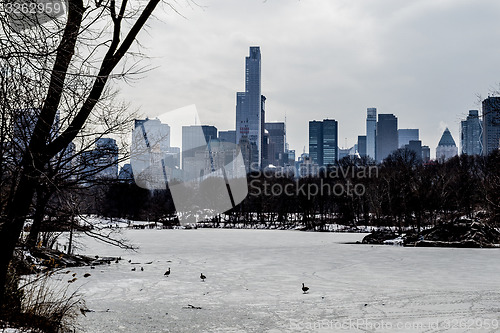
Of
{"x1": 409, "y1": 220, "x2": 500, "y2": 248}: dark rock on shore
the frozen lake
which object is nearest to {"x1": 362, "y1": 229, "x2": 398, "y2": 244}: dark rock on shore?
{"x1": 409, "y1": 220, "x2": 500, "y2": 248}: dark rock on shore

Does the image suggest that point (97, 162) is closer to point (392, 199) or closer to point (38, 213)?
point (38, 213)

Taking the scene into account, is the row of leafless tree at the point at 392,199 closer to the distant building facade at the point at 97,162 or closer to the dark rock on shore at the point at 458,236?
the dark rock on shore at the point at 458,236

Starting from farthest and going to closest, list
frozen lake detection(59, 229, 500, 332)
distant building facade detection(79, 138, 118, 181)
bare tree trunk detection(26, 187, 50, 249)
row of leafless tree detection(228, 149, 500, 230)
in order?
row of leafless tree detection(228, 149, 500, 230)
frozen lake detection(59, 229, 500, 332)
bare tree trunk detection(26, 187, 50, 249)
distant building facade detection(79, 138, 118, 181)

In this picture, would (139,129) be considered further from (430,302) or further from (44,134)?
(430,302)

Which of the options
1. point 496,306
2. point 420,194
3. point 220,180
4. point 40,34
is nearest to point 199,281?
point 496,306

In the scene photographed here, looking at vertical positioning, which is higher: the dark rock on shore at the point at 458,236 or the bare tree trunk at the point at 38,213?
the bare tree trunk at the point at 38,213

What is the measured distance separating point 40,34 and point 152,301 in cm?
688

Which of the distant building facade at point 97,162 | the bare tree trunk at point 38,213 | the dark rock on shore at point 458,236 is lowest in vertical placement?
the dark rock on shore at point 458,236

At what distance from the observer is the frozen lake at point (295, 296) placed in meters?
7.59

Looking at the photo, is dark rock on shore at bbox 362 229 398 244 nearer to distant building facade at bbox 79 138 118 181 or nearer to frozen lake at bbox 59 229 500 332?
frozen lake at bbox 59 229 500 332

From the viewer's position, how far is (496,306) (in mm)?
8766

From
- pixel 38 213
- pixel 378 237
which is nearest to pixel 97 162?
pixel 38 213

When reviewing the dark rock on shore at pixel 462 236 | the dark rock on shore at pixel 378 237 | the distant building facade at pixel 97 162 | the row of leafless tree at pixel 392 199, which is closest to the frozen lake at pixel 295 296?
the distant building facade at pixel 97 162

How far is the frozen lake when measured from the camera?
7.59m
